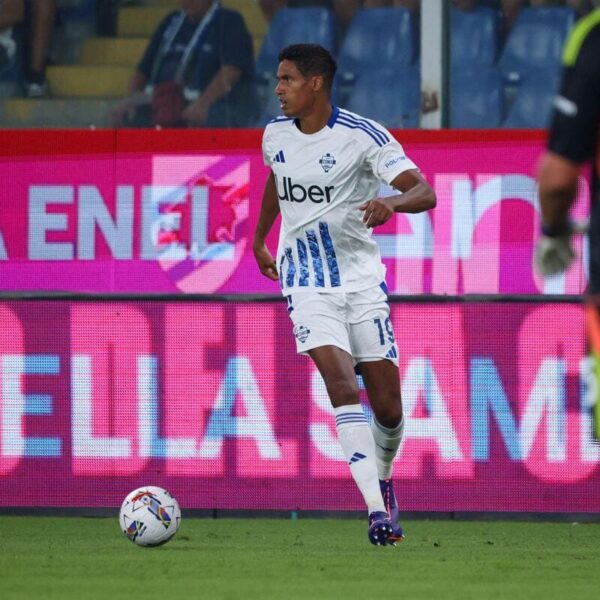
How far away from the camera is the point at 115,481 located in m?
9.98

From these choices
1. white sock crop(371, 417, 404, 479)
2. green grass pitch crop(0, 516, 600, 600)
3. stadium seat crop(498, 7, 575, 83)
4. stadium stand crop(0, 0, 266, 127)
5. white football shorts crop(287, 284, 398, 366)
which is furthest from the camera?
stadium stand crop(0, 0, 266, 127)

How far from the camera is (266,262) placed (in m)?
8.32

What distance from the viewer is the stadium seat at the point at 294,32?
1066 cm

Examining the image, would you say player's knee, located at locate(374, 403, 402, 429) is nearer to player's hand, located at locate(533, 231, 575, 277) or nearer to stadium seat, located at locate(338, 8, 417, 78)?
stadium seat, located at locate(338, 8, 417, 78)

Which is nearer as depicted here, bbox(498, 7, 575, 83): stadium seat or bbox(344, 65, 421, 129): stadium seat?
bbox(344, 65, 421, 129): stadium seat

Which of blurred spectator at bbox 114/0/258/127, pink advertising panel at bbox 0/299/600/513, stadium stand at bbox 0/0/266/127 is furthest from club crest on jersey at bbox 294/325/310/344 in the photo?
stadium stand at bbox 0/0/266/127

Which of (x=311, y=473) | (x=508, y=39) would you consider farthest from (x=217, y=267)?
(x=508, y=39)

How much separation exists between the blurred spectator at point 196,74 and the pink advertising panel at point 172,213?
0.44 meters

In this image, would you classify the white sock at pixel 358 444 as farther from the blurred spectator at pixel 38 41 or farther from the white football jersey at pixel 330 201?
the blurred spectator at pixel 38 41

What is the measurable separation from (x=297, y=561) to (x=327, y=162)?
72.7 inches

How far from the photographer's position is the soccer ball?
7875 mm

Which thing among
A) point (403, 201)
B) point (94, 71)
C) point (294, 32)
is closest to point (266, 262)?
point (403, 201)

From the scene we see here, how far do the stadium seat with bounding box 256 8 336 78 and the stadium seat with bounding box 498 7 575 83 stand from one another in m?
1.10

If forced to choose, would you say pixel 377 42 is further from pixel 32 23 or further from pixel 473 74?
pixel 32 23
